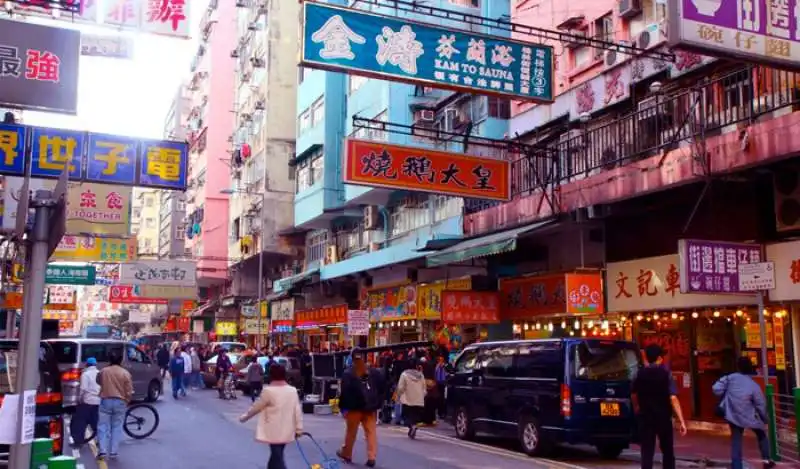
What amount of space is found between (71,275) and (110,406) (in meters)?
26.1

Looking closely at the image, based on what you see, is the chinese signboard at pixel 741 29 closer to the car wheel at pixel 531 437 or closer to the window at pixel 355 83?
the car wheel at pixel 531 437

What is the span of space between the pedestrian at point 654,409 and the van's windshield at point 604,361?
2.46 meters

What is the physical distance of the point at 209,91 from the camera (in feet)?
211

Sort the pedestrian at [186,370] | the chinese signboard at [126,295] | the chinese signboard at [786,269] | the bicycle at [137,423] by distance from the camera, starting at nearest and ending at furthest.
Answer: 1. the chinese signboard at [786,269]
2. the bicycle at [137,423]
3. the pedestrian at [186,370]
4. the chinese signboard at [126,295]

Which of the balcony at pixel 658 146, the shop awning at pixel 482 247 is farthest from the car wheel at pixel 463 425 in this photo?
the balcony at pixel 658 146

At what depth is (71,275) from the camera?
123 feet

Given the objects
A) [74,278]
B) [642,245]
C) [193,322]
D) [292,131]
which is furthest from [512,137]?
[193,322]

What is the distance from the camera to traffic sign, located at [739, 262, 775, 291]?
12.0m

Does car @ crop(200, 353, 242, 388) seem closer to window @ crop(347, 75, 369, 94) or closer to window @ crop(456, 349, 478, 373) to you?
window @ crop(347, 75, 369, 94)

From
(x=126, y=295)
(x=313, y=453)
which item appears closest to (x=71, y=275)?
(x=126, y=295)

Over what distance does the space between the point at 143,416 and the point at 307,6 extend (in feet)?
28.5

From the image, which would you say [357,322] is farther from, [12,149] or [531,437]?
[12,149]

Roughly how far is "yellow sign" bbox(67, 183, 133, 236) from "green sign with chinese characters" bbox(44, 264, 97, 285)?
1140 centimetres

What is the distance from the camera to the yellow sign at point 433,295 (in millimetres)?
26308
